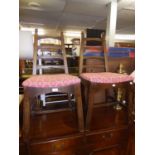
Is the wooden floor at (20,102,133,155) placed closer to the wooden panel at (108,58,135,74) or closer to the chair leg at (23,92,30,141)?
the chair leg at (23,92,30,141)

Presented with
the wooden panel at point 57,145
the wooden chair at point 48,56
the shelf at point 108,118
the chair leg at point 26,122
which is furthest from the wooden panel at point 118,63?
the chair leg at point 26,122

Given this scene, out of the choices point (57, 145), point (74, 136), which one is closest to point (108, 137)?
point (74, 136)

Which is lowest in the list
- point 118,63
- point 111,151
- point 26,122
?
point 111,151

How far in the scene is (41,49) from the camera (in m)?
1.37

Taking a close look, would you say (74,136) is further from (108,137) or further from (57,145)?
(108,137)

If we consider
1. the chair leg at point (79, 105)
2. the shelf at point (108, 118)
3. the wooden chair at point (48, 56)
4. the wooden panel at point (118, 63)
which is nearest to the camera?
the chair leg at point (79, 105)

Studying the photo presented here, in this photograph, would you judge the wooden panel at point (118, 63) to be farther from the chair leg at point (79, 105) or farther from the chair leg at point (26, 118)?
the chair leg at point (26, 118)

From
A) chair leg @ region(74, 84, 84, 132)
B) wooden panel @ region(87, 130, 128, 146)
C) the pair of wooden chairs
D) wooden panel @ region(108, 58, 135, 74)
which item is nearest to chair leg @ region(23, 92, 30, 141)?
the pair of wooden chairs

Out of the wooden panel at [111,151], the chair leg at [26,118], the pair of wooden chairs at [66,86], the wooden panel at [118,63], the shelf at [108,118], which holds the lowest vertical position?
the wooden panel at [111,151]

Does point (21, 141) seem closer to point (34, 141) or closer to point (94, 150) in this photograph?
point (34, 141)

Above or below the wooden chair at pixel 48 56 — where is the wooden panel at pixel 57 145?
below

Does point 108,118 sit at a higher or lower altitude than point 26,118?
lower
